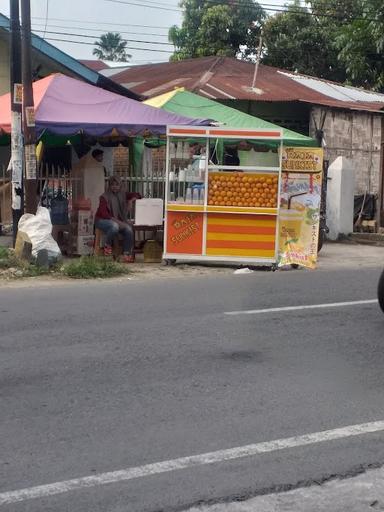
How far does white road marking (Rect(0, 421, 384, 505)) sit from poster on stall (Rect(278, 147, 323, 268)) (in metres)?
7.98

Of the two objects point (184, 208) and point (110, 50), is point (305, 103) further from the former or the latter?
point (110, 50)

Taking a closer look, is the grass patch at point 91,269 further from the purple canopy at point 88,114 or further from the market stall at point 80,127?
the purple canopy at point 88,114

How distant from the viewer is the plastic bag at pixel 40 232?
12000 mm

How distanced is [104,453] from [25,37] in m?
9.66

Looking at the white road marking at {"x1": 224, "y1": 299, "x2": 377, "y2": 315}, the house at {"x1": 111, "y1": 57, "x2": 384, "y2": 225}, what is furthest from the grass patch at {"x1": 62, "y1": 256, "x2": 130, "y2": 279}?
the house at {"x1": 111, "y1": 57, "x2": 384, "y2": 225}

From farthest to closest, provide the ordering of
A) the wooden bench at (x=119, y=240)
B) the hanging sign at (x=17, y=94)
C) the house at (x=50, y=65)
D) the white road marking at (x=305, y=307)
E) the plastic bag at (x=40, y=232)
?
the house at (x=50, y=65), the wooden bench at (x=119, y=240), the hanging sign at (x=17, y=94), the plastic bag at (x=40, y=232), the white road marking at (x=305, y=307)

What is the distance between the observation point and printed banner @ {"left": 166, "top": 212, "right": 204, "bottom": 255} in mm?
12836

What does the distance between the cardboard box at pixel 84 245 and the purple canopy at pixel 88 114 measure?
5.81ft

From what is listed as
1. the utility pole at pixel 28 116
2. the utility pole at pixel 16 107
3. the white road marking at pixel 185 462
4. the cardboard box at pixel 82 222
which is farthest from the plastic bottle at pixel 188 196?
the white road marking at pixel 185 462

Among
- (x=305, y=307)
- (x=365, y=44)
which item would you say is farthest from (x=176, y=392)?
(x=365, y=44)

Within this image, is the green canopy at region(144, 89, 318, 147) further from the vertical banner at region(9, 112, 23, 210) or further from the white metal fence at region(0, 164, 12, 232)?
the vertical banner at region(9, 112, 23, 210)

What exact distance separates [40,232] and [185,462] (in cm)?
829

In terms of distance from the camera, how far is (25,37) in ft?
41.7

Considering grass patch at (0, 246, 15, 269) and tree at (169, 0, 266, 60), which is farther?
tree at (169, 0, 266, 60)
